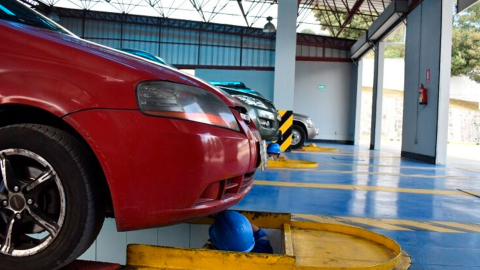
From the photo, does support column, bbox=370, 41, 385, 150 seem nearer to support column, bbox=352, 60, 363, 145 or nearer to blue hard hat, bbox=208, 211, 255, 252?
support column, bbox=352, 60, 363, 145

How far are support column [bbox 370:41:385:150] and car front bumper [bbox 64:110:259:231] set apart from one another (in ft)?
47.0

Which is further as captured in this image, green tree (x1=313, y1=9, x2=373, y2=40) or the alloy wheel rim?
green tree (x1=313, y1=9, x2=373, y2=40)

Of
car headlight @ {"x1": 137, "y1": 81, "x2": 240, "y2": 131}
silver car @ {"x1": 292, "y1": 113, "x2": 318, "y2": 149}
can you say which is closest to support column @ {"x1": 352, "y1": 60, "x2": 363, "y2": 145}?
silver car @ {"x1": 292, "y1": 113, "x2": 318, "y2": 149}

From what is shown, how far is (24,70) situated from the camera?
145 centimetres

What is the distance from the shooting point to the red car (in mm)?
1431

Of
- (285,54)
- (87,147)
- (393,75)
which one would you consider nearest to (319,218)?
(87,147)

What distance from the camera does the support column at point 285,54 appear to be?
31.7 ft

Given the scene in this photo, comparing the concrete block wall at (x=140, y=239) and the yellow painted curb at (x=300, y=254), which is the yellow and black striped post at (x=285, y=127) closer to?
the yellow painted curb at (x=300, y=254)

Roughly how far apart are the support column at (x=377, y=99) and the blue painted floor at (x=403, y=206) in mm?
9157

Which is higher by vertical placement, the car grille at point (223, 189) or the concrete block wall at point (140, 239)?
the car grille at point (223, 189)

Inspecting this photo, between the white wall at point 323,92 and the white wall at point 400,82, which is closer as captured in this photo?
Result: the white wall at point 323,92

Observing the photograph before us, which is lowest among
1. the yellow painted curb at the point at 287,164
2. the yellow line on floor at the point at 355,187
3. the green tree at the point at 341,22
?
the yellow line on floor at the point at 355,187

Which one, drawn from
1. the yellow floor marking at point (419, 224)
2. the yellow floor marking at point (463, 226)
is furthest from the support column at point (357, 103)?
the yellow floor marking at point (419, 224)

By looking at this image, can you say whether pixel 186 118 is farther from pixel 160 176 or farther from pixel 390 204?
pixel 390 204
